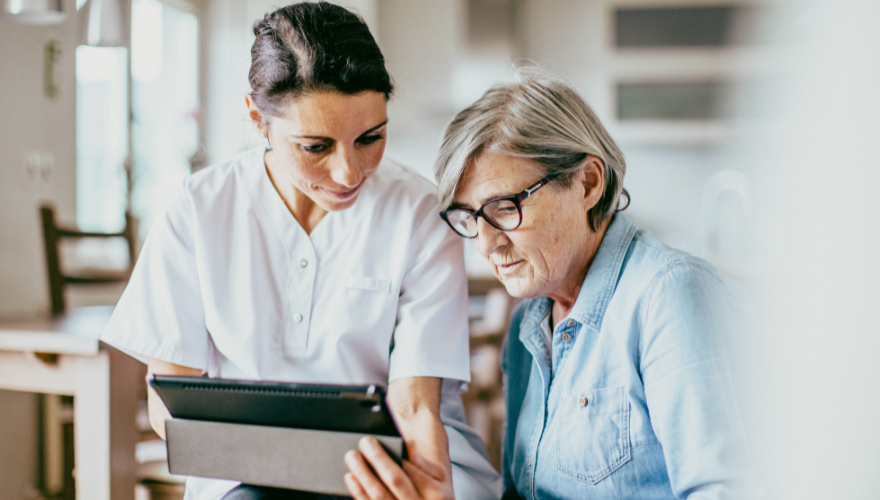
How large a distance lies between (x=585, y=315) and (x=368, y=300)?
379mm

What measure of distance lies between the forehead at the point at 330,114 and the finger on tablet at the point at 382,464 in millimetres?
475

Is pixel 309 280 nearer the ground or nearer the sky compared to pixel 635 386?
nearer the sky

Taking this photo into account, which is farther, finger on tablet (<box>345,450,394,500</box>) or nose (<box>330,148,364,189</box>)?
nose (<box>330,148,364,189</box>)

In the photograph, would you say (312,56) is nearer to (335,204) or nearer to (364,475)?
(335,204)

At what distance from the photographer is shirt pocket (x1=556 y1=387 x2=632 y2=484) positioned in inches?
38.1

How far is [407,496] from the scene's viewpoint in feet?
2.80

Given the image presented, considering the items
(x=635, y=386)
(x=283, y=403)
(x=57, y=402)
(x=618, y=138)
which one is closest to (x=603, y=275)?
(x=635, y=386)

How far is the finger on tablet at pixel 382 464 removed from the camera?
2.68 ft

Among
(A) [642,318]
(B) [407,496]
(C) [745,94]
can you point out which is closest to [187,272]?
(B) [407,496]

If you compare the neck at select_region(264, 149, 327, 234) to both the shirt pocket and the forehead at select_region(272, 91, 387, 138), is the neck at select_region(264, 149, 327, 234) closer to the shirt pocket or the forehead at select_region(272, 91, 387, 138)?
the forehead at select_region(272, 91, 387, 138)

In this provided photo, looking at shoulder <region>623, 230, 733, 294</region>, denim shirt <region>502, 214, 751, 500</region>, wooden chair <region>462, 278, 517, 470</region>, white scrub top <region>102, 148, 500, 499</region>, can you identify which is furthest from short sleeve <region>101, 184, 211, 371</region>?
wooden chair <region>462, 278, 517, 470</region>

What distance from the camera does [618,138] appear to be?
446 centimetres

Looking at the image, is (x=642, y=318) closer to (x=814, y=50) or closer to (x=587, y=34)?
(x=814, y=50)

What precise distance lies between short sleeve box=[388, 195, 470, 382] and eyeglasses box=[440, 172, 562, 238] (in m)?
0.11
